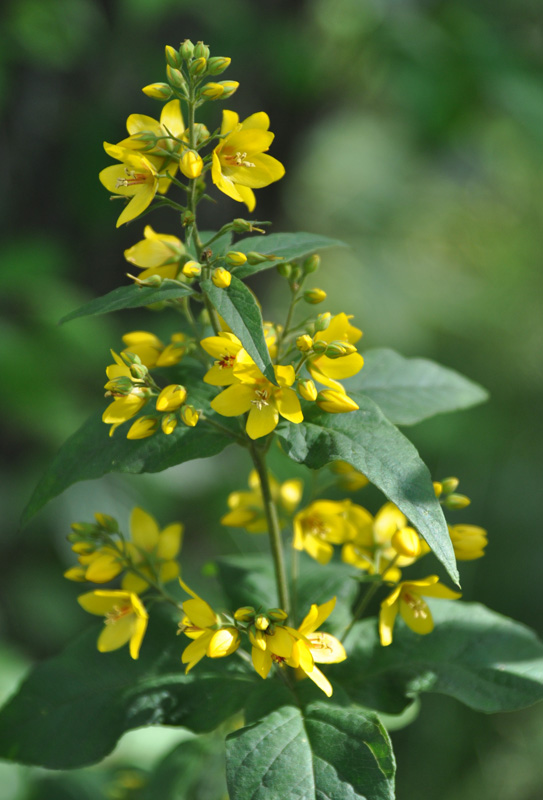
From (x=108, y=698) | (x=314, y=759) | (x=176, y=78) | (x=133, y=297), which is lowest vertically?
(x=108, y=698)

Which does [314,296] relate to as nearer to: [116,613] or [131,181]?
[131,181]

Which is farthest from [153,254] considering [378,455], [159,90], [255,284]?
[255,284]

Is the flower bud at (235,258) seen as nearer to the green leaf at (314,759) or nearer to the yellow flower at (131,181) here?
the yellow flower at (131,181)

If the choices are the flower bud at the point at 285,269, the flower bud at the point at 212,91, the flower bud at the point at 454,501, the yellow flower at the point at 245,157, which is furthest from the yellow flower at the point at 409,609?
the flower bud at the point at 212,91

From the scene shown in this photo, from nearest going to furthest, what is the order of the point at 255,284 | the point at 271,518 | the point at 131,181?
the point at 131,181
the point at 271,518
the point at 255,284

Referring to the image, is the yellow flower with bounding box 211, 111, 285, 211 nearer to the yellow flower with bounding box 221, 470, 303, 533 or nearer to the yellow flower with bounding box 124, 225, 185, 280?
the yellow flower with bounding box 124, 225, 185, 280

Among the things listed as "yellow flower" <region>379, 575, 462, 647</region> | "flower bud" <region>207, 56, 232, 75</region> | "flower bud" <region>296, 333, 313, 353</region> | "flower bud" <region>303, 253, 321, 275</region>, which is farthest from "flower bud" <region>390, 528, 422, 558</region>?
"flower bud" <region>207, 56, 232, 75</region>
